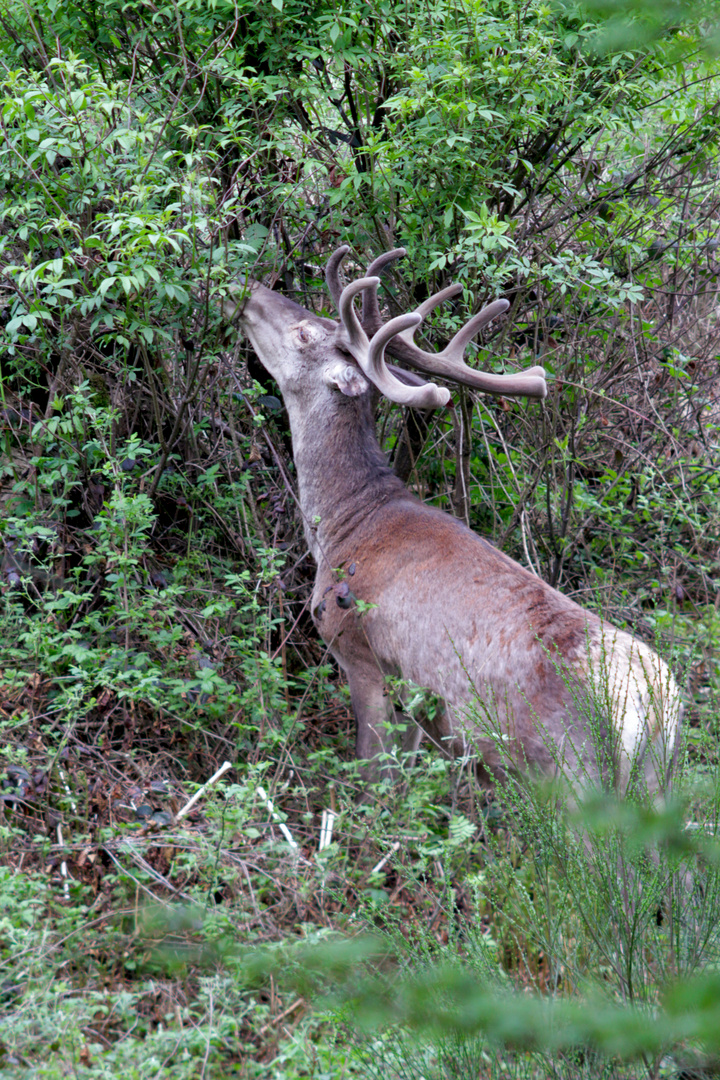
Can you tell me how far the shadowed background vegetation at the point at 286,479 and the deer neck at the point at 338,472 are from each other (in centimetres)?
37

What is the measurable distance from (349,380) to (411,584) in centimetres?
132

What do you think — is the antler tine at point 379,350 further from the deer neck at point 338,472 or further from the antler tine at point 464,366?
the deer neck at point 338,472

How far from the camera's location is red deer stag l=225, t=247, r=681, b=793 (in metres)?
3.71

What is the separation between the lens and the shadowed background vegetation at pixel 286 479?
285 centimetres

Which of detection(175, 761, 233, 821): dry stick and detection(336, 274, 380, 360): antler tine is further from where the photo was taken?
detection(336, 274, 380, 360): antler tine

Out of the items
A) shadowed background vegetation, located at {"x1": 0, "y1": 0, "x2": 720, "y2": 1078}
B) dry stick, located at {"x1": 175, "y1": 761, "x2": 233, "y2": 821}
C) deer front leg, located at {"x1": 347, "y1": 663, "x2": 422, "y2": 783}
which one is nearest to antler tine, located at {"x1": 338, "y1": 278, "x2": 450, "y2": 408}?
shadowed background vegetation, located at {"x1": 0, "y1": 0, "x2": 720, "y2": 1078}

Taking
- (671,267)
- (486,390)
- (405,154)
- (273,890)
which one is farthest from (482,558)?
(671,267)

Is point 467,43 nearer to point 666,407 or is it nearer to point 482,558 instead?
point 482,558

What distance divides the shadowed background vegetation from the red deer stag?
282mm

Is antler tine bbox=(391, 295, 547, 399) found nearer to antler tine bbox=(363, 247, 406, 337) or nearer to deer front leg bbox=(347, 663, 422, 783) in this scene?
antler tine bbox=(363, 247, 406, 337)

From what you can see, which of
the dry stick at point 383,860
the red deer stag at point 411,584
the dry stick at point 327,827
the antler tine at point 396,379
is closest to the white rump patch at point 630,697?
the red deer stag at point 411,584

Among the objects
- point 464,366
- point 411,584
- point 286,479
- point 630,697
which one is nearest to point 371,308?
point 464,366

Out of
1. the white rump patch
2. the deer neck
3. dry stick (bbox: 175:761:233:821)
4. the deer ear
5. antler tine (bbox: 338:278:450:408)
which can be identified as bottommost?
dry stick (bbox: 175:761:233:821)

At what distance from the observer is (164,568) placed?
5680 millimetres
